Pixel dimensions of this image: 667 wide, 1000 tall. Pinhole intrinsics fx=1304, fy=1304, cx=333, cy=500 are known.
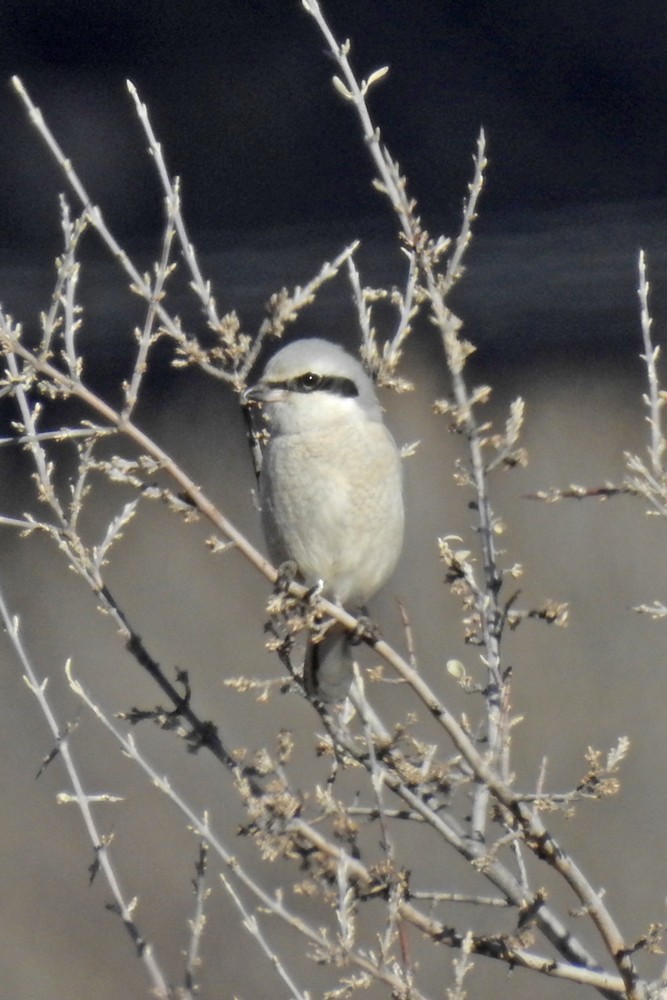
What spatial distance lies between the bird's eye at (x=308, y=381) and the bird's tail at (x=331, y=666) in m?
0.50

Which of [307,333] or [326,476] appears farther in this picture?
[307,333]

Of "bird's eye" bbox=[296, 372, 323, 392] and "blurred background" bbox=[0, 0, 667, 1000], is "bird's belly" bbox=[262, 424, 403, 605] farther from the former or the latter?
"blurred background" bbox=[0, 0, 667, 1000]

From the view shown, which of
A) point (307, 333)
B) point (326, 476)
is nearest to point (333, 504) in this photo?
point (326, 476)

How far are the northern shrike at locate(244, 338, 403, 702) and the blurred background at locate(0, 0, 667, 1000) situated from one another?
916 mm

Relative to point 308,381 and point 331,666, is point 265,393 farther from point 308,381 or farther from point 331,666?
point 331,666

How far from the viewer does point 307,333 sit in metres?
3.74

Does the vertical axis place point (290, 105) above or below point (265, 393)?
above

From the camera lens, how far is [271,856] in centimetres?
196

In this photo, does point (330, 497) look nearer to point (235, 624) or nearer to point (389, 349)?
point (389, 349)

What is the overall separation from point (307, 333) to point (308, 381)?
41.8 inches

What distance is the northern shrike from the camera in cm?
270

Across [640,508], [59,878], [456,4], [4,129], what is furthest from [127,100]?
[59,878]

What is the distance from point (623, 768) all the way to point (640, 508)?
0.76 meters

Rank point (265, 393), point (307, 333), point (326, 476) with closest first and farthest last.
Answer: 1. point (265, 393)
2. point (326, 476)
3. point (307, 333)
